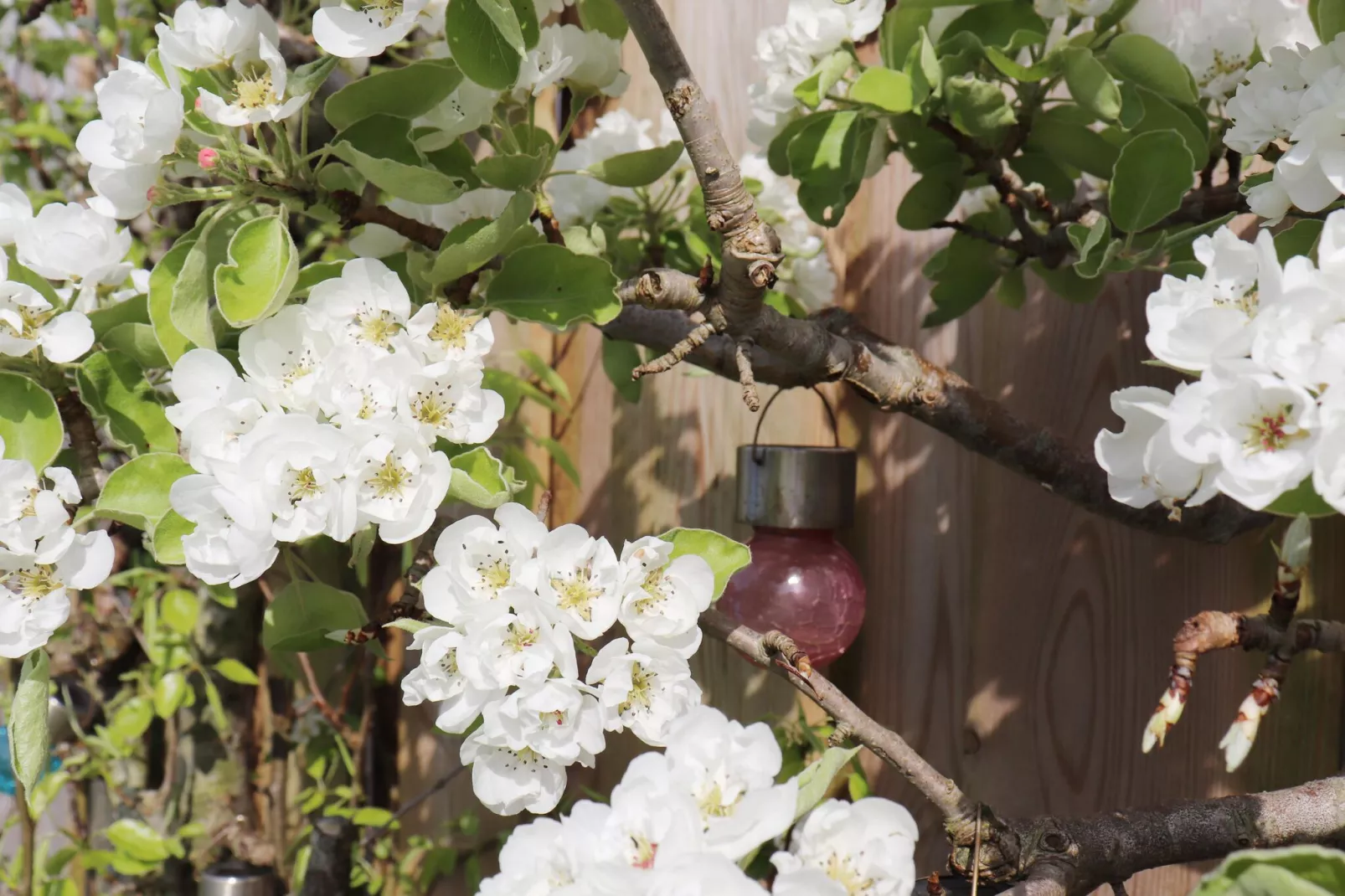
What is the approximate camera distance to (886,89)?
911mm

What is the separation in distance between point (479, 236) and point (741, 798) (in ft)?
1.45

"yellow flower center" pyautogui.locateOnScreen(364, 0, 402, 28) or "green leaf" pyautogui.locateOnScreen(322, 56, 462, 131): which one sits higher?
"yellow flower center" pyautogui.locateOnScreen(364, 0, 402, 28)

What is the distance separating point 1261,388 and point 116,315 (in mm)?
824

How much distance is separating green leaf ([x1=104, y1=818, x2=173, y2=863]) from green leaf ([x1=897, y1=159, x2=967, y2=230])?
128cm

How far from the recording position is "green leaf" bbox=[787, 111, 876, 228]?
994 mm

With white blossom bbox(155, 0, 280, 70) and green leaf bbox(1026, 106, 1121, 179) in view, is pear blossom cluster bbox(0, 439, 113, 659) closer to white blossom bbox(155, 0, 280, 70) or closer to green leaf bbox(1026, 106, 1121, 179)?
white blossom bbox(155, 0, 280, 70)

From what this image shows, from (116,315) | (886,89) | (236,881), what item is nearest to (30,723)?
(116,315)

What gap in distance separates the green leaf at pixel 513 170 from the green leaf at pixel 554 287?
6 centimetres

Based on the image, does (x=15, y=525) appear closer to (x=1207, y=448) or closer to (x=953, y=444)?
(x=1207, y=448)

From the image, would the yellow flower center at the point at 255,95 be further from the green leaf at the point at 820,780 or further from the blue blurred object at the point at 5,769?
the blue blurred object at the point at 5,769

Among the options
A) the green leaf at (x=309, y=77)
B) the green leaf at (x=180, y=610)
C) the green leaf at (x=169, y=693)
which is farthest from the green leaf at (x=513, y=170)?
the green leaf at (x=169, y=693)

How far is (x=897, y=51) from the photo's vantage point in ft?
3.21

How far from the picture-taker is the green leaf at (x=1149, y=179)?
0.81m

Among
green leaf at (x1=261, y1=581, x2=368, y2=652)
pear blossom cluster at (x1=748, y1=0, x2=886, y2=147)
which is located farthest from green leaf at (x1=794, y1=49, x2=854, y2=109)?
green leaf at (x1=261, y1=581, x2=368, y2=652)
